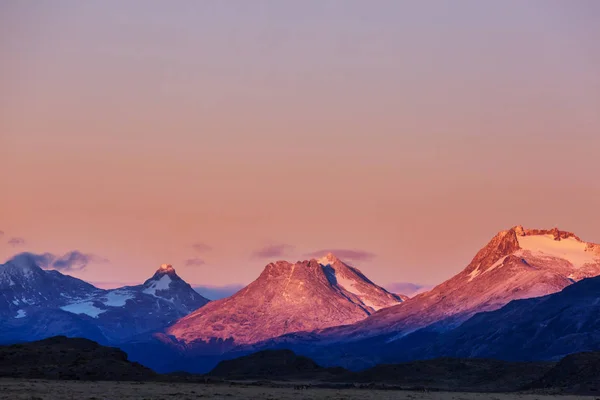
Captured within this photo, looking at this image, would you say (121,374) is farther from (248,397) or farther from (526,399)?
(526,399)

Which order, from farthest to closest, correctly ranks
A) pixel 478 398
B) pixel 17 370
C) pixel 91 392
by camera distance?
pixel 17 370, pixel 478 398, pixel 91 392

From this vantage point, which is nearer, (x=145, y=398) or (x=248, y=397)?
(x=145, y=398)

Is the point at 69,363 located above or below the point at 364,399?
above

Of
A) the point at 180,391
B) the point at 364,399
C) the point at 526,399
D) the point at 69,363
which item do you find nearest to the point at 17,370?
the point at 69,363

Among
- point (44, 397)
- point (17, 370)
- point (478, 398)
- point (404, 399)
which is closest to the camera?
point (44, 397)

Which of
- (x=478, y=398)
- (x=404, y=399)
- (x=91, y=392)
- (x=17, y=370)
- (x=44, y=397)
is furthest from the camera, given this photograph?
(x=17, y=370)

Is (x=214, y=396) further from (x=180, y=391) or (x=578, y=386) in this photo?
(x=578, y=386)

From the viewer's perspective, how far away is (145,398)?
133125mm

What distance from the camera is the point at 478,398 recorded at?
16525cm

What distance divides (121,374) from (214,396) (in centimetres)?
5391

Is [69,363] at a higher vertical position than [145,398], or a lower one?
higher

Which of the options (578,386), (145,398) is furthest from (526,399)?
(145,398)

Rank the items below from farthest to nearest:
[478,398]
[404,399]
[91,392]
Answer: [478,398], [404,399], [91,392]

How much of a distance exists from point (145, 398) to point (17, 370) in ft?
216
